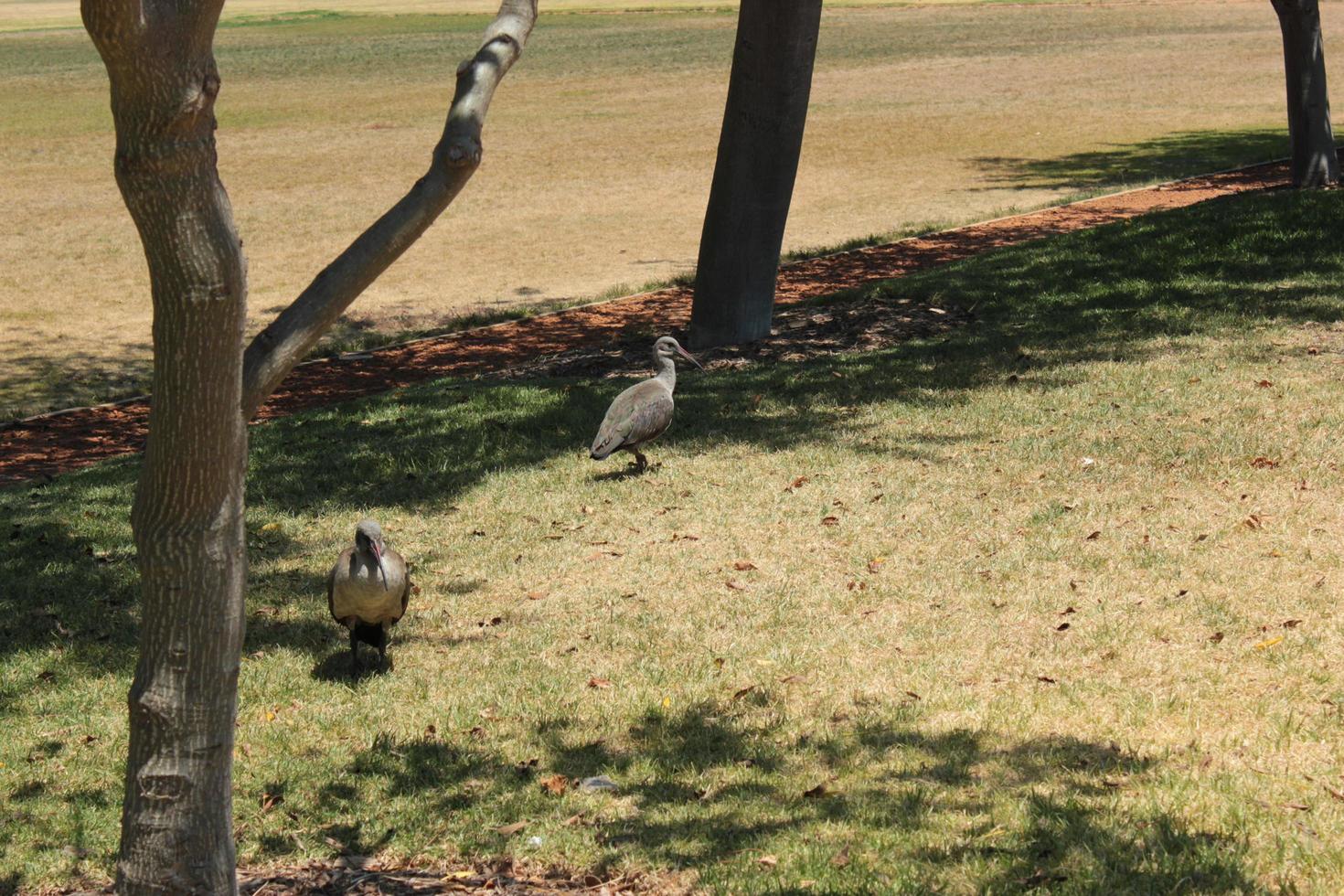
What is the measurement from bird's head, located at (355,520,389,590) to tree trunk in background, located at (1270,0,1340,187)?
14.7 meters

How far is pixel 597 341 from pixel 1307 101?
9.47 metres

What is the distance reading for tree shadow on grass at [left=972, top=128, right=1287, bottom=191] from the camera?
2444 centimetres

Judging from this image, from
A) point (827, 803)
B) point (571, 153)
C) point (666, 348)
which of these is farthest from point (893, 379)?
point (571, 153)

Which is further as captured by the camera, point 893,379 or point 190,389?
point 893,379

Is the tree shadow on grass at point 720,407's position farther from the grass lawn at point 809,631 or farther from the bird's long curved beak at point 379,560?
the bird's long curved beak at point 379,560

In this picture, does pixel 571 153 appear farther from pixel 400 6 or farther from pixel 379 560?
pixel 400 6

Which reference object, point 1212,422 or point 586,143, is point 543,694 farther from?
point 586,143

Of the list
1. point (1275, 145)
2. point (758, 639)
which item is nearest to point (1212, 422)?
point (758, 639)

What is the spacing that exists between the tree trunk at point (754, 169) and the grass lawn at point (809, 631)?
182 centimetres

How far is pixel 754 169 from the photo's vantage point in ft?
45.3

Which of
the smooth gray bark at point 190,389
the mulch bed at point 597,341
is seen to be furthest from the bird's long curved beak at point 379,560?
the mulch bed at point 597,341

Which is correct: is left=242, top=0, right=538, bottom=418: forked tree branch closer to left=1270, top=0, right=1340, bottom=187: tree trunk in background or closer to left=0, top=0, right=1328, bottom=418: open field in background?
left=0, top=0, right=1328, bottom=418: open field in background

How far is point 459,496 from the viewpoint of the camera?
9914 mm

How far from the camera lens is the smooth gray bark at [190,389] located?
148 inches
